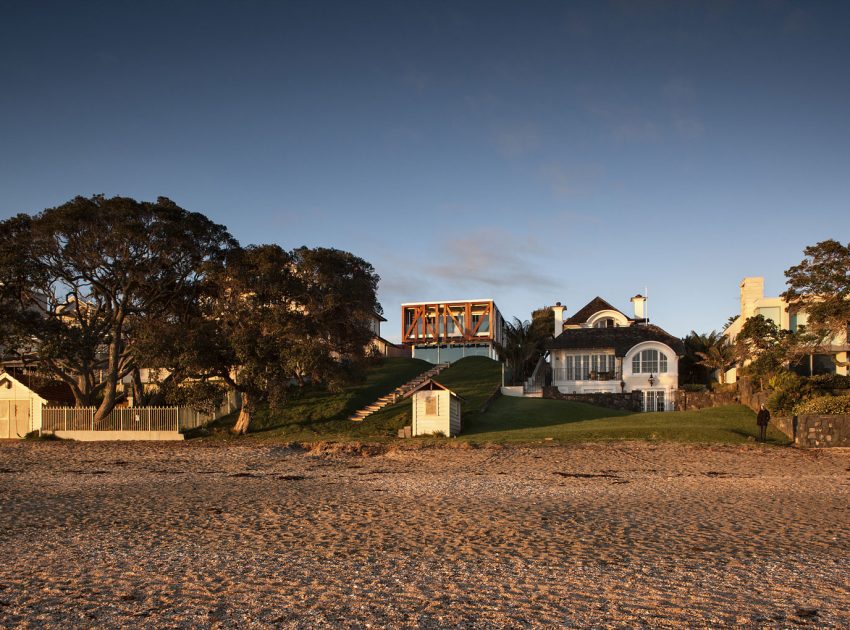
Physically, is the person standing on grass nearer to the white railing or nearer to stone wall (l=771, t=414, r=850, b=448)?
stone wall (l=771, t=414, r=850, b=448)

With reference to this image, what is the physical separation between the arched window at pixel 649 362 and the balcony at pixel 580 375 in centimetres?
127

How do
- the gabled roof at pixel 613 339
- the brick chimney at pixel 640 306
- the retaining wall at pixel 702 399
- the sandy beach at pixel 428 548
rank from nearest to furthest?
1. the sandy beach at pixel 428 548
2. the retaining wall at pixel 702 399
3. the gabled roof at pixel 613 339
4. the brick chimney at pixel 640 306

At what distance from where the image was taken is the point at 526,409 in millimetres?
36531

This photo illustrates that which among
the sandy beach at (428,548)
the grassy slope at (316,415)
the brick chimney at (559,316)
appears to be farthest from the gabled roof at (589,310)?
the sandy beach at (428,548)

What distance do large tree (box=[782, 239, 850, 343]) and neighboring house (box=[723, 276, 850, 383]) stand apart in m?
10.5

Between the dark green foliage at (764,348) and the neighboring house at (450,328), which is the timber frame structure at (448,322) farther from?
the dark green foliage at (764,348)

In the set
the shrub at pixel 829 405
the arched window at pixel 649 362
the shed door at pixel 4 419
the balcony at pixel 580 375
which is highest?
the arched window at pixel 649 362

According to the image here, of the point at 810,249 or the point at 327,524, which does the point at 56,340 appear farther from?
the point at 810,249

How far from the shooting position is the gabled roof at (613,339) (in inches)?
1845

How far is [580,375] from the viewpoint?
158 ft

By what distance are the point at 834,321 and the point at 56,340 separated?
31850mm

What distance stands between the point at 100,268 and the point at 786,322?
122 ft

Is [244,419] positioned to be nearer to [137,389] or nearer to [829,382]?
[137,389]

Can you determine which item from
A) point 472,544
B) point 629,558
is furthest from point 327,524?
point 629,558
